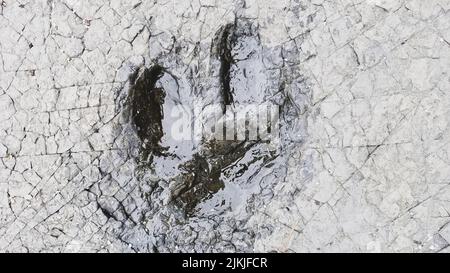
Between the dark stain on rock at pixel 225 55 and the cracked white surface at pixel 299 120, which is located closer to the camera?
the cracked white surface at pixel 299 120

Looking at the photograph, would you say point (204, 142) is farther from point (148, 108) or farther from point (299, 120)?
point (299, 120)

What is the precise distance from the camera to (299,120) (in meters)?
2.38

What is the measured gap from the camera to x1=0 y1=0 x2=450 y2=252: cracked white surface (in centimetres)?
231

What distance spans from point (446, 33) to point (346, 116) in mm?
477

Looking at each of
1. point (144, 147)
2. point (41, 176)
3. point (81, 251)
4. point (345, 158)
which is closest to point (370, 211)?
point (345, 158)

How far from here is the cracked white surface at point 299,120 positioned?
2.31m

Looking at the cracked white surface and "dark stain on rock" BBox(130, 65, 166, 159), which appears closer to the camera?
the cracked white surface

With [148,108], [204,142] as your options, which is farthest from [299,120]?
[148,108]

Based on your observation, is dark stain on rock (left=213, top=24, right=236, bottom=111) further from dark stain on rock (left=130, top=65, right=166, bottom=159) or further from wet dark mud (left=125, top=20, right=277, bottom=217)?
dark stain on rock (left=130, top=65, right=166, bottom=159)

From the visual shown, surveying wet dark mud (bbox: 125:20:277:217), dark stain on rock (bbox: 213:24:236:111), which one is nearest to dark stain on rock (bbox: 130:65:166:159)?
wet dark mud (bbox: 125:20:277:217)

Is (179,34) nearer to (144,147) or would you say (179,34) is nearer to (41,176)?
(144,147)

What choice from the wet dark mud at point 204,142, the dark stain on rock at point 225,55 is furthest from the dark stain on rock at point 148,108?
the dark stain on rock at point 225,55

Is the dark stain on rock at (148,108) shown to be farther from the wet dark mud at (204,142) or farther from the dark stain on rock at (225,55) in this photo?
the dark stain on rock at (225,55)

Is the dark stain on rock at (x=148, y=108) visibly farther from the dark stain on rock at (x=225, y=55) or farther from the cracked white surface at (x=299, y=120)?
the dark stain on rock at (x=225, y=55)
